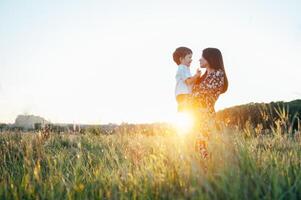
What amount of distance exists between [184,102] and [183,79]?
1.19ft

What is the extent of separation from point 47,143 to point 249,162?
621 cm

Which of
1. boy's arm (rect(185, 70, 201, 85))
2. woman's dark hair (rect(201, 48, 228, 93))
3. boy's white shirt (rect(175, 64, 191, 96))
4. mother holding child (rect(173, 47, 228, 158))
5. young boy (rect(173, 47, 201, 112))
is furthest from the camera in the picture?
boy's white shirt (rect(175, 64, 191, 96))

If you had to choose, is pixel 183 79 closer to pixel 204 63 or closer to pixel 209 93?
pixel 204 63

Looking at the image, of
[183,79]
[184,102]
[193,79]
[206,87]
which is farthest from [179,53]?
[206,87]

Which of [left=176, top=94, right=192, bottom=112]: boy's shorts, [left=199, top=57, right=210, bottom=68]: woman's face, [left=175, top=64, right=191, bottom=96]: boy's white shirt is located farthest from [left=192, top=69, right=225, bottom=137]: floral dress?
[left=175, top=64, right=191, bottom=96]: boy's white shirt

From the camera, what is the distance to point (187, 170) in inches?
138

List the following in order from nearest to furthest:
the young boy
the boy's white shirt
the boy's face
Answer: the young boy → the boy's white shirt → the boy's face

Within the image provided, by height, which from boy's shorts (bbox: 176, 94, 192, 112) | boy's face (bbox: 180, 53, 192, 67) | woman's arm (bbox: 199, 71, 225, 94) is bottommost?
boy's shorts (bbox: 176, 94, 192, 112)

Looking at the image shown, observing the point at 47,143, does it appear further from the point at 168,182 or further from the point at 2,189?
the point at 168,182

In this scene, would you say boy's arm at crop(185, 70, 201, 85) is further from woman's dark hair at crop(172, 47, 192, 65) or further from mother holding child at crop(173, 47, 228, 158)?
woman's dark hair at crop(172, 47, 192, 65)

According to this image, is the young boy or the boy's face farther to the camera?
the boy's face

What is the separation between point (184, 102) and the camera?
20.0 feet

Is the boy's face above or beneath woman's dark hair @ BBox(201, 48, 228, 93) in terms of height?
above

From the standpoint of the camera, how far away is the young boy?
6.04 meters
